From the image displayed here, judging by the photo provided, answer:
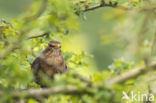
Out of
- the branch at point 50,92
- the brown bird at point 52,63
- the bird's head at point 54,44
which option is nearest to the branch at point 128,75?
the branch at point 50,92

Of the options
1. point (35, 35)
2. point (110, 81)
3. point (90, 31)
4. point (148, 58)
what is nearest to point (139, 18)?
point (148, 58)

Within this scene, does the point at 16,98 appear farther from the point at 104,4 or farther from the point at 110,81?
the point at 104,4

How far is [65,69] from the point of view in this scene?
4.74 metres

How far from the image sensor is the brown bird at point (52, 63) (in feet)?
15.2

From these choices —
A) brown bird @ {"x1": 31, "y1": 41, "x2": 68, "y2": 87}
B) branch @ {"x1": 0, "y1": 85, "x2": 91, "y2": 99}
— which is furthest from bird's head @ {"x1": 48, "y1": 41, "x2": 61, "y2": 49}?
branch @ {"x1": 0, "y1": 85, "x2": 91, "y2": 99}

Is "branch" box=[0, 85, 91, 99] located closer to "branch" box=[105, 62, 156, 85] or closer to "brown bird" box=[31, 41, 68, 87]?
"branch" box=[105, 62, 156, 85]

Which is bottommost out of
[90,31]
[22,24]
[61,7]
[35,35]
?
[22,24]

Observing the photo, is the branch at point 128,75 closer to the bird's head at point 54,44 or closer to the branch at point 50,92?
the branch at point 50,92

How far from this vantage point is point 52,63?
4727 millimetres

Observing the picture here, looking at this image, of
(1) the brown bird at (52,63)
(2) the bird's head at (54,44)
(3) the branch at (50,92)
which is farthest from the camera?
(2) the bird's head at (54,44)

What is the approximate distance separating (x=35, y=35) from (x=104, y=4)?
76cm

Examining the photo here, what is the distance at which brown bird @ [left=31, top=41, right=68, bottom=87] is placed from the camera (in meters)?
4.63

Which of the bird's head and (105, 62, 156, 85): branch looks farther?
the bird's head

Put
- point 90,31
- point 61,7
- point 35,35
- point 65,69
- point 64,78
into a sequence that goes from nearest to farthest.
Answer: point 64,78 < point 61,7 < point 35,35 < point 65,69 < point 90,31
